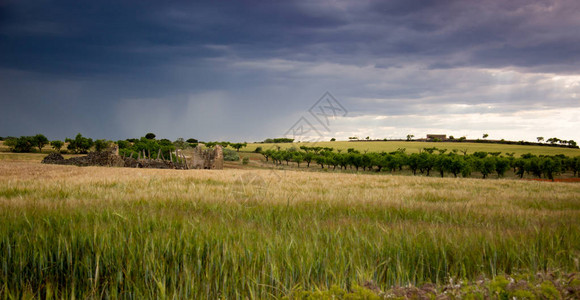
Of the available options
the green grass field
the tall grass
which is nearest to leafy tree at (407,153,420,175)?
the green grass field

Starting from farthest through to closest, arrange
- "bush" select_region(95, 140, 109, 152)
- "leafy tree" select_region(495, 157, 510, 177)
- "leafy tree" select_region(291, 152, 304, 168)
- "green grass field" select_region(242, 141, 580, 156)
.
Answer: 1. "green grass field" select_region(242, 141, 580, 156)
2. "leafy tree" select_region(291, 152, 304, 168)
3. "bush" select_region(95, 140, 109, 152)
4. "leafy tree" select_region(495, 157, 510, 177)

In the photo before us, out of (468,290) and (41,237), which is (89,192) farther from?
(468,290)

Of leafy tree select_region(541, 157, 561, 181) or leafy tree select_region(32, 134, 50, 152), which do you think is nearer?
leafy tree select_region(541, 157, 561, 181)

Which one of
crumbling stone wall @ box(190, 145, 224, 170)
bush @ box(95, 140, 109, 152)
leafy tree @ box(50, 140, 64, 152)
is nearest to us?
crumbling stone wall @ box(190, 145, 224, 170)

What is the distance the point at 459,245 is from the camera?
3842 mm

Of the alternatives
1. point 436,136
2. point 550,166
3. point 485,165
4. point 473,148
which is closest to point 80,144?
point 485,165

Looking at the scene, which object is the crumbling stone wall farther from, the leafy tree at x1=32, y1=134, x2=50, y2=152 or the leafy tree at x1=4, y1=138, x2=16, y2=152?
the leafy tree at x1=32, y1=134, x2=50, y2=152

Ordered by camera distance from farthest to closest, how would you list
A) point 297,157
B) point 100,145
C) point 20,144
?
point 297,157, point 100,145, point 20,144

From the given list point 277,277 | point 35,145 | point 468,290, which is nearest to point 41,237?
point 277,277

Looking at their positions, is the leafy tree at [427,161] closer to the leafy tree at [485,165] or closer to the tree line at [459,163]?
the tree line at [459,163]

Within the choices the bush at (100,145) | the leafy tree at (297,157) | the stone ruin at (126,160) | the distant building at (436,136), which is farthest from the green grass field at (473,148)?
the stone ruin at (126,160)

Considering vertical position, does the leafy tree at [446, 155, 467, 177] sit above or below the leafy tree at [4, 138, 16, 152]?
below

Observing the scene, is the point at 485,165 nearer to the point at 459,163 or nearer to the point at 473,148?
the point at 459,163

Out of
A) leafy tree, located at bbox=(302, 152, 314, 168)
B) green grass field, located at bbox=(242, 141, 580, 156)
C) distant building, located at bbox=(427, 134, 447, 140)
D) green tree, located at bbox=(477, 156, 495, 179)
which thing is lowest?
green tree, located at bbox=(477, 156, 495, 179)
